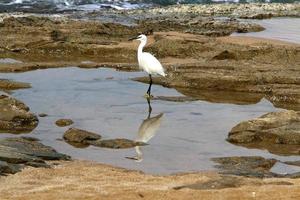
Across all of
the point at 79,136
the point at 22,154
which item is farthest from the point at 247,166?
the point at 22,154

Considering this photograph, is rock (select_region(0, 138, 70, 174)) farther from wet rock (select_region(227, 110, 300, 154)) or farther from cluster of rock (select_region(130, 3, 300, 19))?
cluster of rock (select_region(130, 3, 300, 19))

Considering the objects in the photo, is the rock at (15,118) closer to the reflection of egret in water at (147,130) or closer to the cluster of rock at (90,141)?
Result: the cluster of rock at (90,141)

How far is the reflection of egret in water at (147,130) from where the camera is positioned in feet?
35.9

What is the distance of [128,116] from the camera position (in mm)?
13828

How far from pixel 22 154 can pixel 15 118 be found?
9.41 feet

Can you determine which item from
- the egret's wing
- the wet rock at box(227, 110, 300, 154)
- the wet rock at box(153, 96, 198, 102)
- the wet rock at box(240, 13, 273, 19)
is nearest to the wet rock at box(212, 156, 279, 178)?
the wet rock at box(227, 110, 300, 154)

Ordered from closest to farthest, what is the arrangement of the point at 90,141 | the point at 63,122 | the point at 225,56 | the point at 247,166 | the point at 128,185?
the point at 128,185, the point at 247,166, the point at 90,141, the point at 63,122, the point at 225,56

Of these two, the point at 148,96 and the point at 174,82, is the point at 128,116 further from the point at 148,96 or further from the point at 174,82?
the point at 174,82

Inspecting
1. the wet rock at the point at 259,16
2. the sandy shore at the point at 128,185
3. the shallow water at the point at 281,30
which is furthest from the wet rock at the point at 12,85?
the wet rock at the point at 259,16

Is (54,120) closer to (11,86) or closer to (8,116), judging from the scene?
(8,116)

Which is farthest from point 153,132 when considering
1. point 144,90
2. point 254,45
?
point 254,45

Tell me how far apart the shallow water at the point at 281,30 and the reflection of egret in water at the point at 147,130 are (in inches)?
533

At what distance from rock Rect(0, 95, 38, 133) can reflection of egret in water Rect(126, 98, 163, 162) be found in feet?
6.93

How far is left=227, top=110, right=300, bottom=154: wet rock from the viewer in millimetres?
11570
